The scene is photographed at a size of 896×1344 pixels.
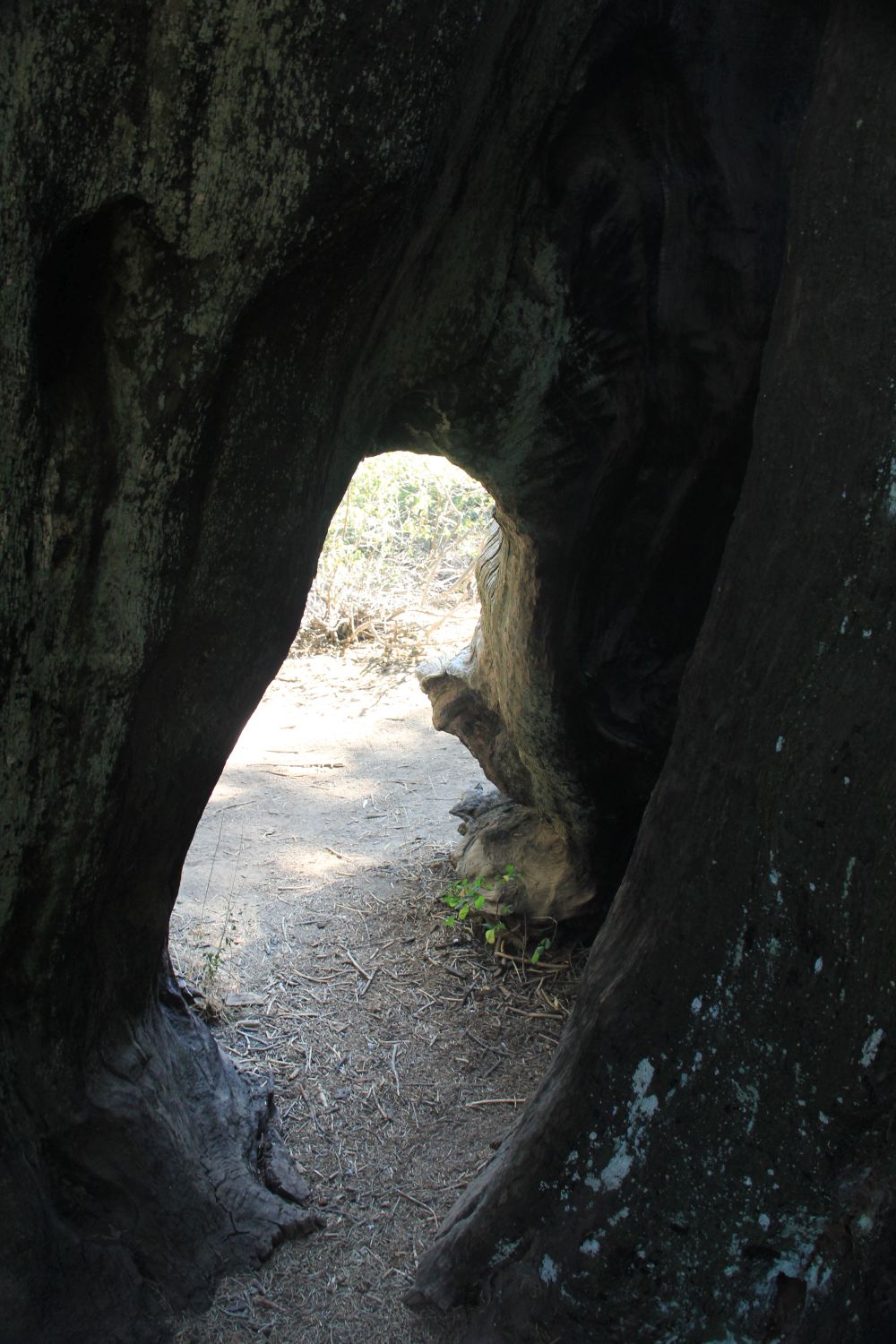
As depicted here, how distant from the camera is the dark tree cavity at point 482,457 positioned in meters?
1.65

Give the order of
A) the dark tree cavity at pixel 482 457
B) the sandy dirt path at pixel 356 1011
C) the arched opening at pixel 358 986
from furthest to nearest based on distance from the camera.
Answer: the arched opening at pixel 358 986, the sandy dirt path at pixel 356 1011, the dark tree cavity at pixel 482 457

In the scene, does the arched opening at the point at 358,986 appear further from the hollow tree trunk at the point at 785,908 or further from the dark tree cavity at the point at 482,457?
the hollow tree trunk at the point at 785,908

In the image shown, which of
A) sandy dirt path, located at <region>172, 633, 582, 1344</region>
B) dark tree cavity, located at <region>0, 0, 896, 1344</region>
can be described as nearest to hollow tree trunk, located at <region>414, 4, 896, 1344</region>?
dark tree cavity, located at <region>0, 0, 896, 1344</region>

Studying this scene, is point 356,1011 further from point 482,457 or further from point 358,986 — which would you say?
point 482,457

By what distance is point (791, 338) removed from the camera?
180 centimetres

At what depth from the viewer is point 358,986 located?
3387 mm

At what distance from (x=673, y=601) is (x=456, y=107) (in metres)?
1.28

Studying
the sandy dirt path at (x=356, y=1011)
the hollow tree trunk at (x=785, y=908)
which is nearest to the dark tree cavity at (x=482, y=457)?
the hollow tree trunk at (x=785, y=908)

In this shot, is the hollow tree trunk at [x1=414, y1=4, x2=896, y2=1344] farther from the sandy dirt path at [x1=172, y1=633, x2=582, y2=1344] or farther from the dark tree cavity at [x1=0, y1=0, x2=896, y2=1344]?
the sandy dirt path at [x1=172, y1=633, x2=582, y2=1344]

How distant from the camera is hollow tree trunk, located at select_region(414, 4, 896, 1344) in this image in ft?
5.60

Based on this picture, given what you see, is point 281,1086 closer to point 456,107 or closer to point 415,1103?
point 415,1103

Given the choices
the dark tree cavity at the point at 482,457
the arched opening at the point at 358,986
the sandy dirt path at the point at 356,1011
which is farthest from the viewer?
the arched opening at the point at 358,986

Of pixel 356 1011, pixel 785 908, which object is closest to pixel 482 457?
pixel 785 908

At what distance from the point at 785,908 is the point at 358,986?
6.18ft
